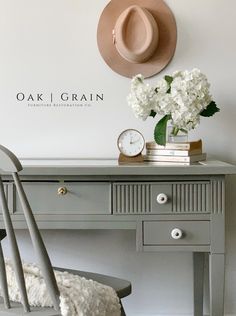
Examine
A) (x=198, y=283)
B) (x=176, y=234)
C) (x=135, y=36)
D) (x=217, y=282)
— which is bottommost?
(x=198, y=283)

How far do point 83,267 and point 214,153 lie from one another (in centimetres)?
81

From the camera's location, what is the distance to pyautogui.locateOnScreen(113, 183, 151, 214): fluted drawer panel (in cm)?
190

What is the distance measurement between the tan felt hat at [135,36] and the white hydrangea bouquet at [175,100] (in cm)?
29

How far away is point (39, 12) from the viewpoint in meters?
2.43

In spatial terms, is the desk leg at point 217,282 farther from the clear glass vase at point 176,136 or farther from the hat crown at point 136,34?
the hat crown at point 136,34

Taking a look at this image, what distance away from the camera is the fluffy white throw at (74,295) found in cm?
141

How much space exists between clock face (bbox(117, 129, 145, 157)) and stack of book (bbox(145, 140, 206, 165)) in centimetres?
5

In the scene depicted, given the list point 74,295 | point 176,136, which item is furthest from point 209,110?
point 74,295

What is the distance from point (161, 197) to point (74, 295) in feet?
1.90

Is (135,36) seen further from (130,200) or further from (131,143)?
(130,200)

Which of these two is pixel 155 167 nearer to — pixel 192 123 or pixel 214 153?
pixel 192 123

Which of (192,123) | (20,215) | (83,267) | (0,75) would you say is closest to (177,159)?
(192,123)

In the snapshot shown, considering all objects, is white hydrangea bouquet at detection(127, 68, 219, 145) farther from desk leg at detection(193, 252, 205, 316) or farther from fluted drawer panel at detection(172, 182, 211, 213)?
desk leg at detection(193, 252, 205, 316)

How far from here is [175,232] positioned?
189 cm
